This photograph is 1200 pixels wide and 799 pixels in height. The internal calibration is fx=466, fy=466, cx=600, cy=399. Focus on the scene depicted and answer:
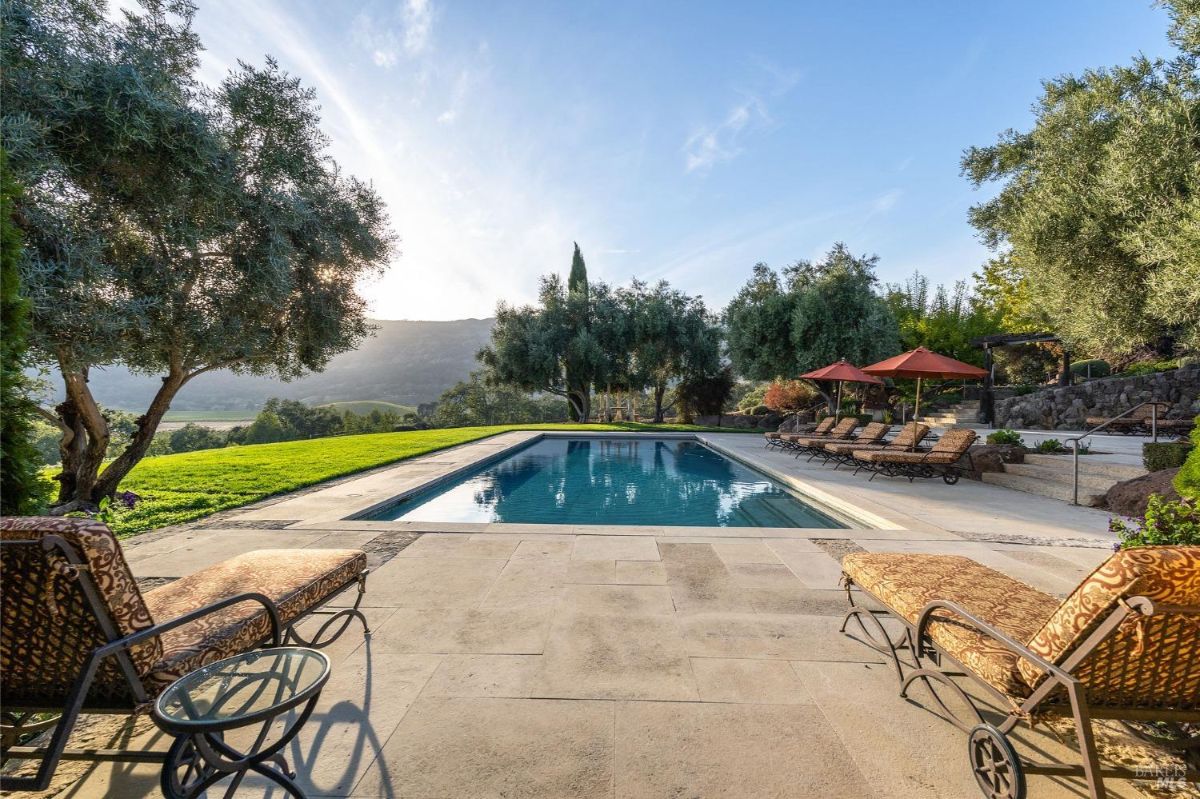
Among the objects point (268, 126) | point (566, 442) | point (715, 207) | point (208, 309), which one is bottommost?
point (566, 442)

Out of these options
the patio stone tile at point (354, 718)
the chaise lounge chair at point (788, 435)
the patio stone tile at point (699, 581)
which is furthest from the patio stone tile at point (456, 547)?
the chaise lounge chair at point (788, 435)

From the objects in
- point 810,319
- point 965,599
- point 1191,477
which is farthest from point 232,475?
point 810,319

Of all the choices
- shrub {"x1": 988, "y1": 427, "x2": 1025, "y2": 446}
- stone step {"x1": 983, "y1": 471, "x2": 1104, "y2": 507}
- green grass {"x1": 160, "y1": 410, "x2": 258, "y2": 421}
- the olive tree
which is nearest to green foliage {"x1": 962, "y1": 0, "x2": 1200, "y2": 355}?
shrub {"x1": 988, "y1": 427, "x2": 1025, "y2": 446}

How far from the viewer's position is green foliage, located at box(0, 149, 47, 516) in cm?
284

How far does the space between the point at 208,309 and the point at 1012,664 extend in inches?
328

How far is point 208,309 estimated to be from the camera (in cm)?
615

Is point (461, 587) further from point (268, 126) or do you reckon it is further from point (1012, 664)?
point (268, 126)

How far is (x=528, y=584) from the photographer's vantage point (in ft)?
12.3

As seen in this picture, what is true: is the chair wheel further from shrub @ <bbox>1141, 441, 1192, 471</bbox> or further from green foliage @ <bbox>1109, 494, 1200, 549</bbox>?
shrub @ <bbox>1141, 441, 1192, 471</bbox>

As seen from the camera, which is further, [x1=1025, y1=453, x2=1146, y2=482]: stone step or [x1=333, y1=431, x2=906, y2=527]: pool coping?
[x1=1025, y1=453, x2=1146, y2=482]: stone step

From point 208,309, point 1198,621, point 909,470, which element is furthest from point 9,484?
point 909,470

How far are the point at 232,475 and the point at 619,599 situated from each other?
350 inches

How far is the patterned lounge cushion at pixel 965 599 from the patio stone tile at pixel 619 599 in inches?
51.0

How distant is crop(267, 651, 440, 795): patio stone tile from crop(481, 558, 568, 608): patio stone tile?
0.80 m
